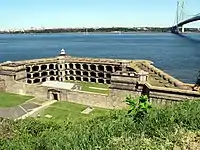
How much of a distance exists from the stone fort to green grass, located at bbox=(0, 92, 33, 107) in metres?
1.12

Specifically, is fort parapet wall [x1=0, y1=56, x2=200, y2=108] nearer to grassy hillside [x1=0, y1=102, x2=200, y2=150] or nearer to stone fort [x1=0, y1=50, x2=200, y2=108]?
stone fort [x1=0, y1=50, x2=200, y2=108]

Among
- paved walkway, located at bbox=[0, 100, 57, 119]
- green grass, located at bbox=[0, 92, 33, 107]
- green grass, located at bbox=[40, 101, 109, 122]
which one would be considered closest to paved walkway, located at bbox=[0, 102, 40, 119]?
paved walkway, located at bbox=[0, 100, 57, 119]

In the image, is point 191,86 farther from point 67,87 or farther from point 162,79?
point 67,87

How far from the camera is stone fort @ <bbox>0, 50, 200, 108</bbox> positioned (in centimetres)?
3688

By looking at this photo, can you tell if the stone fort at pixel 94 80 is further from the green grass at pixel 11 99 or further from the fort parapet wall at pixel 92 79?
the green grass at pixel 11 99

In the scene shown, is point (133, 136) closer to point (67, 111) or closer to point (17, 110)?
point (67, 111)

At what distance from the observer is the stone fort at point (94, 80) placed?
121 feet

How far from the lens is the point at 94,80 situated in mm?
60000

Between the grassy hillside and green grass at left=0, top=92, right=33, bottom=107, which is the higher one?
the grassy hillside

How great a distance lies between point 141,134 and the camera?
Result: 12867 millimetres

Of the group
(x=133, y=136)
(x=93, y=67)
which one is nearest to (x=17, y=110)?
(x=93, y=67)

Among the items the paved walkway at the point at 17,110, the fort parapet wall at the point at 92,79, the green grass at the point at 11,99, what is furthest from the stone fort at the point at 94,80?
the paved walkway at the point at 17,110

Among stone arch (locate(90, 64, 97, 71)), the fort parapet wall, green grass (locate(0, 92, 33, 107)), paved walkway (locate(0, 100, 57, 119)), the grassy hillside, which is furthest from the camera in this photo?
stone arch (locate(90, 64, 97, 71))

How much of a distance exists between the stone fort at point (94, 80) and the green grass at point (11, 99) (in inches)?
44.1
